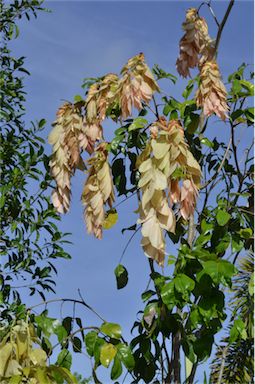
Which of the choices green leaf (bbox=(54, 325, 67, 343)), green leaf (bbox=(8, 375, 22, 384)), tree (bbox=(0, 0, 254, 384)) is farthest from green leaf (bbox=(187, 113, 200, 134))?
green leaf (bbox=(8, 375, 22, 384))

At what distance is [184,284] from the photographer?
1.68 metres

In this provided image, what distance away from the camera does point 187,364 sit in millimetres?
1951

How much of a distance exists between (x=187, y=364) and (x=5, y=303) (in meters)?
1.36

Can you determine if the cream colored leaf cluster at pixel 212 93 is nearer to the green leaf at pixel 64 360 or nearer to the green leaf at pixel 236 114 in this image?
the green leaf at pixel 236 114

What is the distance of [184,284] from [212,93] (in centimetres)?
55

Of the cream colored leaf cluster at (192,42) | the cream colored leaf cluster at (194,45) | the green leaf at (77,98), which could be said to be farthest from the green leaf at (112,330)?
the cream colored leaf cluster at (192,42)

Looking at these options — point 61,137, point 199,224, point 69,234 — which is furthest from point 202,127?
point 69,234

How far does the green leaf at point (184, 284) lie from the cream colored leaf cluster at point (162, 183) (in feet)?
0.26

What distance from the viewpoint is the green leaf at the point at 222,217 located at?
5.87ft

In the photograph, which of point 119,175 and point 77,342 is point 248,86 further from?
point 77,342

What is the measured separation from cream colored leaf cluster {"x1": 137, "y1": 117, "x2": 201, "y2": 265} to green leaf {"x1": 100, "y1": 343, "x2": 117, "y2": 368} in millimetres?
300

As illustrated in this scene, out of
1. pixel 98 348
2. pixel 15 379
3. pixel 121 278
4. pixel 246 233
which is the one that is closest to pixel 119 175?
pixel 121 278

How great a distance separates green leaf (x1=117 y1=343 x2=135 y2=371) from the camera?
1.79 m

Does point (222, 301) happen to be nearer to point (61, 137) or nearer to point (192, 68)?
point (61, 137)
